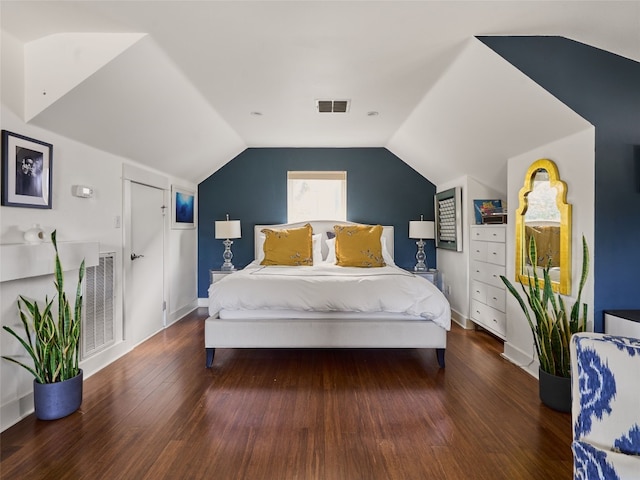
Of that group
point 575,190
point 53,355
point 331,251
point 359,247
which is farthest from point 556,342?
point 53,355

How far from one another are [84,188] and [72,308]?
0.94m

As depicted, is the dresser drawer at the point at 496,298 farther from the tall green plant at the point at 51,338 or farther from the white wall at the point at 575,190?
the tall green plant at the point at 51,338

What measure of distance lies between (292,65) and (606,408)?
2.60m

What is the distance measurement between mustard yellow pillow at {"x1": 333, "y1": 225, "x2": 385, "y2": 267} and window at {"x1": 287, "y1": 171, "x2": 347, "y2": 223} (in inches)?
32.8

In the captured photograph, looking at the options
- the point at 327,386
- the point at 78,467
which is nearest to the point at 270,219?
the point at 327,386

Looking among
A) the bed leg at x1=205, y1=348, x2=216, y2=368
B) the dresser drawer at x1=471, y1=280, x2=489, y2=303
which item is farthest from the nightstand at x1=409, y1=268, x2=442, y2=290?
the bed leg at x1=205, y1=348, x2=216, y2=368

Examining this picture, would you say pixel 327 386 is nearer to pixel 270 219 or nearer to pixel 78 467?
pixel 78 467

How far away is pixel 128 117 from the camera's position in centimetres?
281

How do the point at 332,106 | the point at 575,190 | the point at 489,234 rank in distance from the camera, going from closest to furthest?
the point at 575,190, the point at 332,106, the point at 489,234

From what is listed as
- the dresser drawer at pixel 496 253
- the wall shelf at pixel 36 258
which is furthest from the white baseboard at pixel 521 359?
the wall shelf at pixel 36 258

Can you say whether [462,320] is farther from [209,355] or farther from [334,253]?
[209,355]

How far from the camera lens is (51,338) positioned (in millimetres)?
2098

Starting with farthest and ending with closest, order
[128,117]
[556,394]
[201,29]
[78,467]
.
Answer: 1. [128,117]
2. [556,394]
3. [201,29]
4. [78,467]

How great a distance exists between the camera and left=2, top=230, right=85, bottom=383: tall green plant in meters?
2.08
